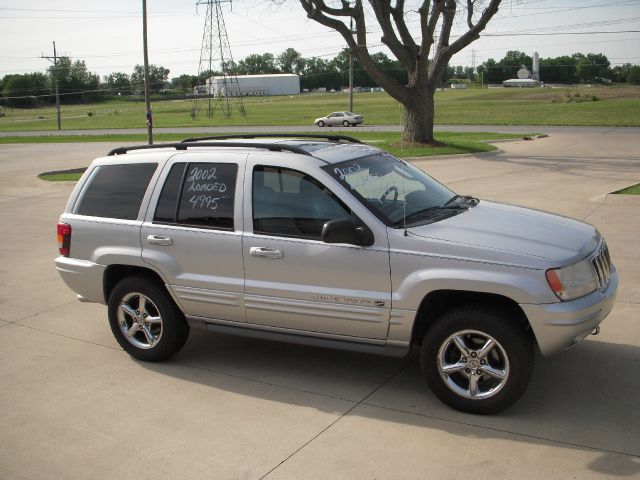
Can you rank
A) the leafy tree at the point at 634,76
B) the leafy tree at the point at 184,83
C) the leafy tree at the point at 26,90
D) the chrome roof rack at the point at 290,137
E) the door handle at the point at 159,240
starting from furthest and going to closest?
the leafy tree at the point at 184,83, the leafy tree at the point at 634,76, the leafy tree at the point at 26,90, the chrome roof rack at the point at 290,137, the door handle at the point at 159,240

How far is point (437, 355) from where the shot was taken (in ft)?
15.3

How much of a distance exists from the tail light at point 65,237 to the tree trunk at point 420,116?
22.3 meters

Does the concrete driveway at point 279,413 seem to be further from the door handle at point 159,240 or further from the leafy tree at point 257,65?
the leafy tree at point 257,65

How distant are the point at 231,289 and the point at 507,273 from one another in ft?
6.85

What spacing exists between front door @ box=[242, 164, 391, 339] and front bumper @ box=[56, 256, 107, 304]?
1508mm

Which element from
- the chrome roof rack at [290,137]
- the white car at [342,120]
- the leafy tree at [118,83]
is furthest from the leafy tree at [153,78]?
the chrome roof rack at [290,137]

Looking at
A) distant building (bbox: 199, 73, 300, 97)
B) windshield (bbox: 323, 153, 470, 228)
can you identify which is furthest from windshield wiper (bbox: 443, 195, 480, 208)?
distant building (bbox: 199, 73, 300, 97)

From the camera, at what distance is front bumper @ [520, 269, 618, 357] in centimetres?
433

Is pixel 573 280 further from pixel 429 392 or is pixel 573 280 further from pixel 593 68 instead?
pixel 593 68

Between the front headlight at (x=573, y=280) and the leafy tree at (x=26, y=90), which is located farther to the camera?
the leafy tree at (x=26, y=90)

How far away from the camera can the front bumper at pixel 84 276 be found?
235 inches

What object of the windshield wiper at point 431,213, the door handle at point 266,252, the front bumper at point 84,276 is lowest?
the front bumper at point 84,276

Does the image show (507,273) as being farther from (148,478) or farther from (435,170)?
(435,170)

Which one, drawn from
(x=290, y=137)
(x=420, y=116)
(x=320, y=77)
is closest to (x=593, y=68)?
(x=320, y=77)
